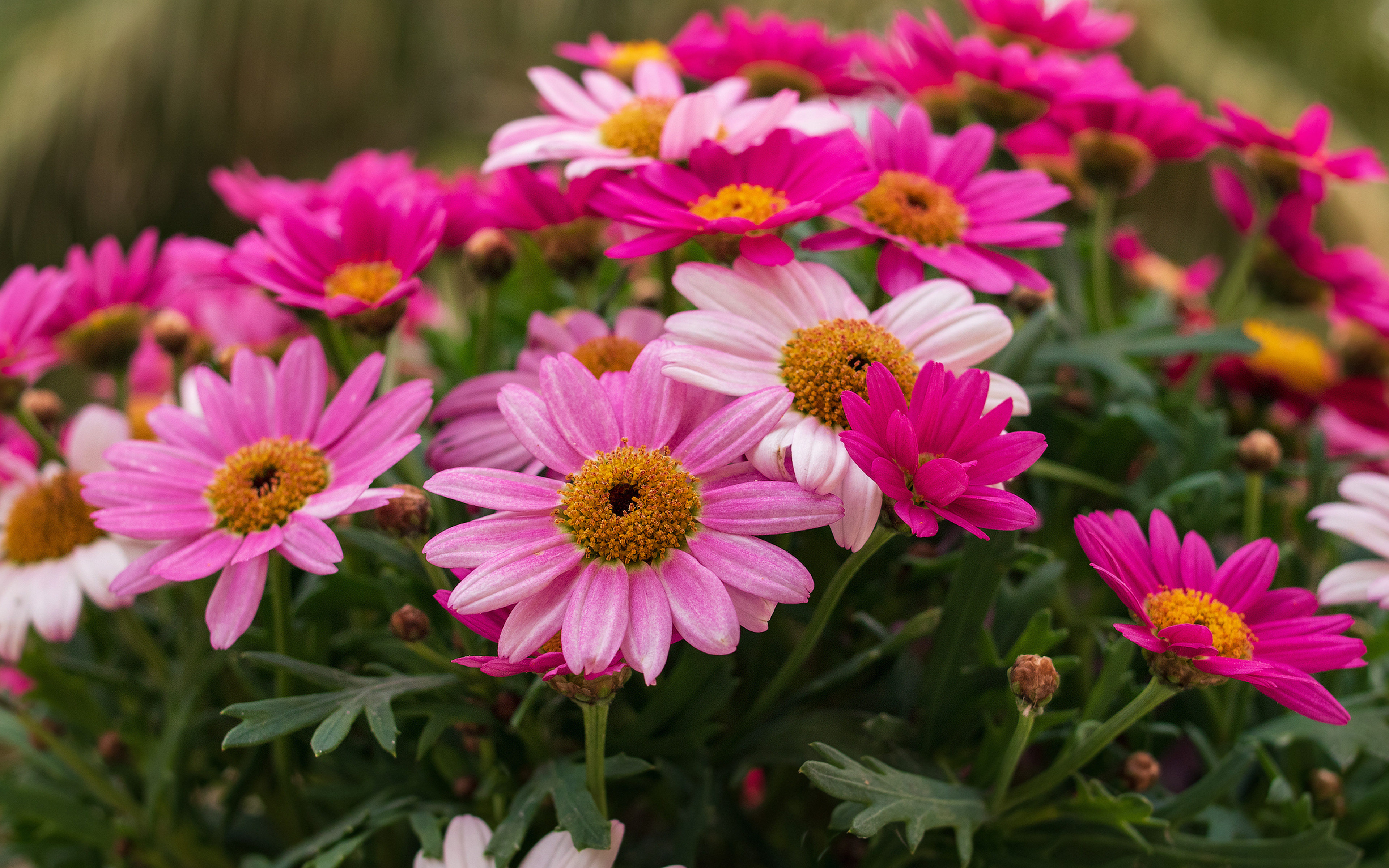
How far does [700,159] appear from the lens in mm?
307

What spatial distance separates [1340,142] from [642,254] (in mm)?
2539

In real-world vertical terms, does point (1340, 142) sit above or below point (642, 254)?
below

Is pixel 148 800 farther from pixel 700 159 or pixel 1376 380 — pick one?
pixel 1376 380

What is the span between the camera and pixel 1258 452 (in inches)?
14.2

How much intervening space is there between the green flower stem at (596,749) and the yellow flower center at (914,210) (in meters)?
0.18

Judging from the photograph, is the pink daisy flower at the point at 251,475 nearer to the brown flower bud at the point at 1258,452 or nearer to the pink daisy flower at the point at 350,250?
the pink daisy flower at the point at 350,250

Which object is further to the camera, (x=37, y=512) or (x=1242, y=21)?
(x=1242, y=21)

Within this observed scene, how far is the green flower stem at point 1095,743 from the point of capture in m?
0.26

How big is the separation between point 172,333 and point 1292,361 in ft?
1.70

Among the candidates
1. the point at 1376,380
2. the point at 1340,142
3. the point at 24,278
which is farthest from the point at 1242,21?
the point at 24,278

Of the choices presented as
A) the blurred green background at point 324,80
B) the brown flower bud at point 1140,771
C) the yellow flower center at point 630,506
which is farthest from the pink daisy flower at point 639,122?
the blurred green background at point 324,80

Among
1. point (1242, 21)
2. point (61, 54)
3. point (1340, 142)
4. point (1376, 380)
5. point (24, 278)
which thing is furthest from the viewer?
point (1242, 21)

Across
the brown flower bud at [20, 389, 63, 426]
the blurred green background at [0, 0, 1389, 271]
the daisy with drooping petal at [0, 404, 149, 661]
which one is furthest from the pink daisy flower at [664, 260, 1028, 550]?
the blurred green background at [0, 0, 1389, 271]

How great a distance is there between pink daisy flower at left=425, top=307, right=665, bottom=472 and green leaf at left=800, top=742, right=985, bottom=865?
0.37 ft
